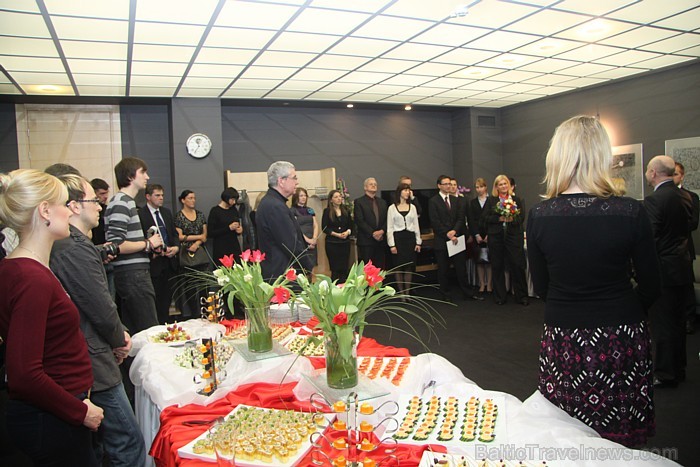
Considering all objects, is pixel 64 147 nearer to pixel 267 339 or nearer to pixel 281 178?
pixel 281 178

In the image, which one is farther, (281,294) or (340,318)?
(281,294)

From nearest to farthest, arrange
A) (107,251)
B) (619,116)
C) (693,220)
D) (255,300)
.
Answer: (255,300)
(107,251)
(693,220)
(619,116)

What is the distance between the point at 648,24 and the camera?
4.55 metres

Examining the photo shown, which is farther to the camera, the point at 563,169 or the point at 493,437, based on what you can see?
the point at 563,169

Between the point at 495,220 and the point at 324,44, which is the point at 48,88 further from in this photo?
the point at 495,220

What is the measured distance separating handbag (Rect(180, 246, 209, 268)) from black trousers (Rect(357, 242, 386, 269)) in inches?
83.5

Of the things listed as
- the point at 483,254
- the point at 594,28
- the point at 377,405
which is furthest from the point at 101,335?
the point at 483,254

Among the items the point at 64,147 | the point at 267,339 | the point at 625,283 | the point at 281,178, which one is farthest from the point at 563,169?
the point at 64,147

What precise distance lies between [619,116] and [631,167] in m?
0.76

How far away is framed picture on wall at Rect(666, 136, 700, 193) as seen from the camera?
6012 millimetres

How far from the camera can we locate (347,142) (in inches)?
328

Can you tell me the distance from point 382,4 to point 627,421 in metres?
3.27

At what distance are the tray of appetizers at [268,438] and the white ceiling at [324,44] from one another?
3.11 metres

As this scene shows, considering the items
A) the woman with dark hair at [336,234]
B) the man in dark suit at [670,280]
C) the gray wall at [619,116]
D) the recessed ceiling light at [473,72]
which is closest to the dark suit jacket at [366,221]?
the woman with dark hair at [336,234]
